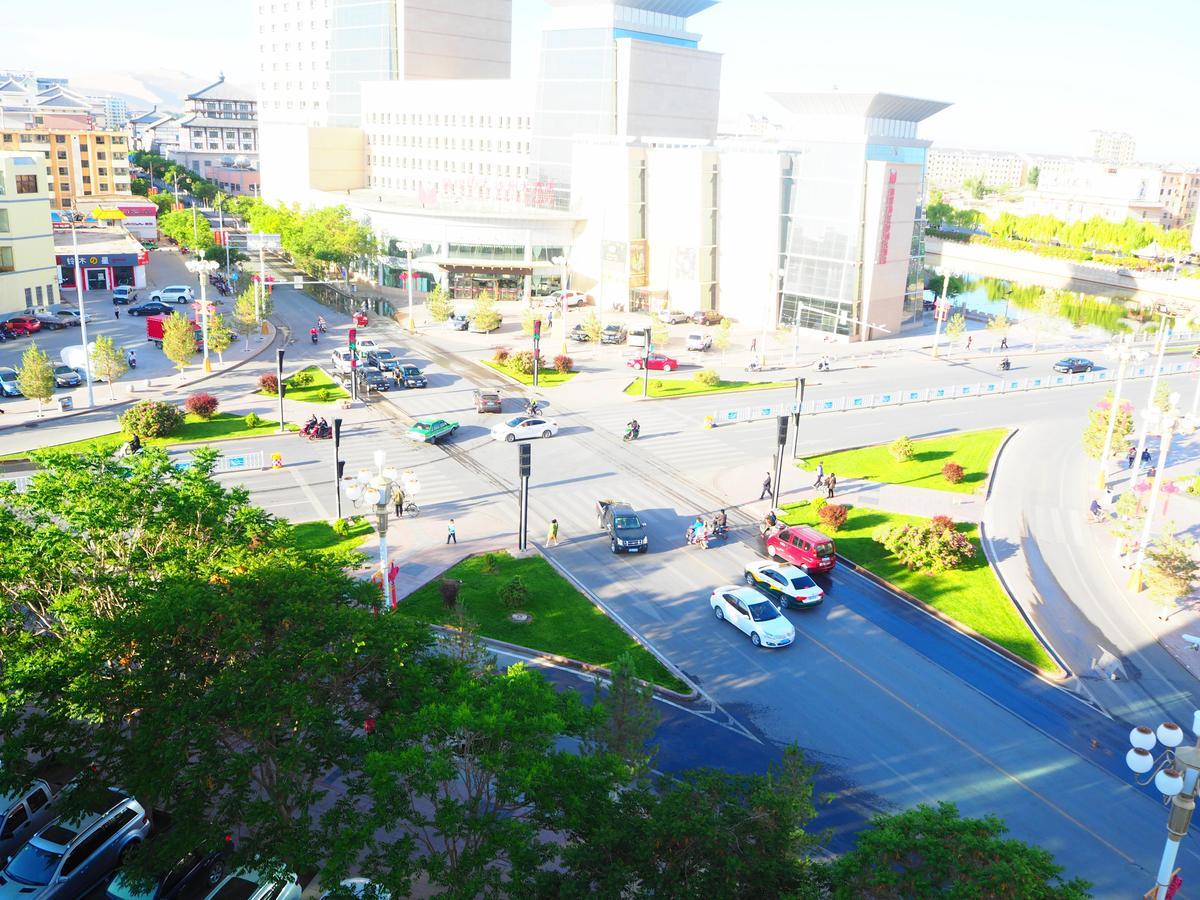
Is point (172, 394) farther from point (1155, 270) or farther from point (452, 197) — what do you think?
point (1155, 270)

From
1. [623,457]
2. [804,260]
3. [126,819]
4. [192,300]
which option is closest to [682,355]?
[804,260]

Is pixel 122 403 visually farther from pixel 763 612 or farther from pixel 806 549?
pixel 763 612

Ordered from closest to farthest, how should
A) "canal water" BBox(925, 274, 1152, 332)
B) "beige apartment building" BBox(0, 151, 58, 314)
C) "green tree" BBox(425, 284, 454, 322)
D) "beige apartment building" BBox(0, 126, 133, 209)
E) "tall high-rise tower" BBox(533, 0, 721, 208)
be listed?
"beige apartment building" BBox(0, 151, 58, 314), "green tree" BBox(425, 284, 454, 322), "tall high-rise tower" BBox(533, 0, 721, 208), "canal water" BBox(925, 274, 1152, 332), "beige apartment building" BBox(0, 126, 133, 209)

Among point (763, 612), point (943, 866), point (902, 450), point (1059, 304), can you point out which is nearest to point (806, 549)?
point (763, 612)

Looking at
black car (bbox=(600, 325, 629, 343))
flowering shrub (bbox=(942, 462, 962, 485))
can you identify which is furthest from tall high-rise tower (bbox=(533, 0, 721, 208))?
flowering shrub (bbox=(942, 462, 962, 485))

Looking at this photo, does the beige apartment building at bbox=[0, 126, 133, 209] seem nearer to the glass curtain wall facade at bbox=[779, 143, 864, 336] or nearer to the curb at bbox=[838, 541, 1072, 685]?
the glass curtain wall facade at bbox=[779, 143, 864, 336]
